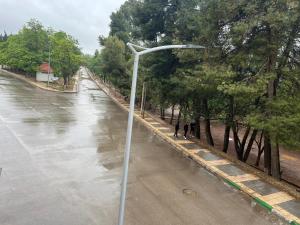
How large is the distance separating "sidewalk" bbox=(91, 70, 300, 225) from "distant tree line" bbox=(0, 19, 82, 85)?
37.8 m

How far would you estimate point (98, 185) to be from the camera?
1123 centimetres

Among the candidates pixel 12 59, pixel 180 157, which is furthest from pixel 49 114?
pixel 12 59

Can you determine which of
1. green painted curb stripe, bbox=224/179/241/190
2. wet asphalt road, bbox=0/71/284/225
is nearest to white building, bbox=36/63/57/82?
wet asphalt road, bbox=0/71/284/225

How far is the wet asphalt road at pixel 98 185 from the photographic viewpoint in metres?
9.10

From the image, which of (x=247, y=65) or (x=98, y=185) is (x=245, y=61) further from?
(x=98, y=185)

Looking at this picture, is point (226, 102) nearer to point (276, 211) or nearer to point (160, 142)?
point (160, 142)

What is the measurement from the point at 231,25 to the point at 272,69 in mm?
3256

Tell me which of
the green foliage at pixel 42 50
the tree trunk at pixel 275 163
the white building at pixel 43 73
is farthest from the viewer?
the white building at pixel 43 73

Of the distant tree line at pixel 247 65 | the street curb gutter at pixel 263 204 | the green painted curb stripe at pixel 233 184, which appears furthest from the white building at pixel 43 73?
the street curb gutter at pixel 263 204

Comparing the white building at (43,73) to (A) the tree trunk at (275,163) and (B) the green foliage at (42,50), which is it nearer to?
(B) the green foliage at (42,50)

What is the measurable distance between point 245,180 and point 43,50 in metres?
52.9

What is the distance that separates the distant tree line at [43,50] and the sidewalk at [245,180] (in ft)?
124

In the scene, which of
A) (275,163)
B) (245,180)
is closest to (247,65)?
(275,163)

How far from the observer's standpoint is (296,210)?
35.8 ft
